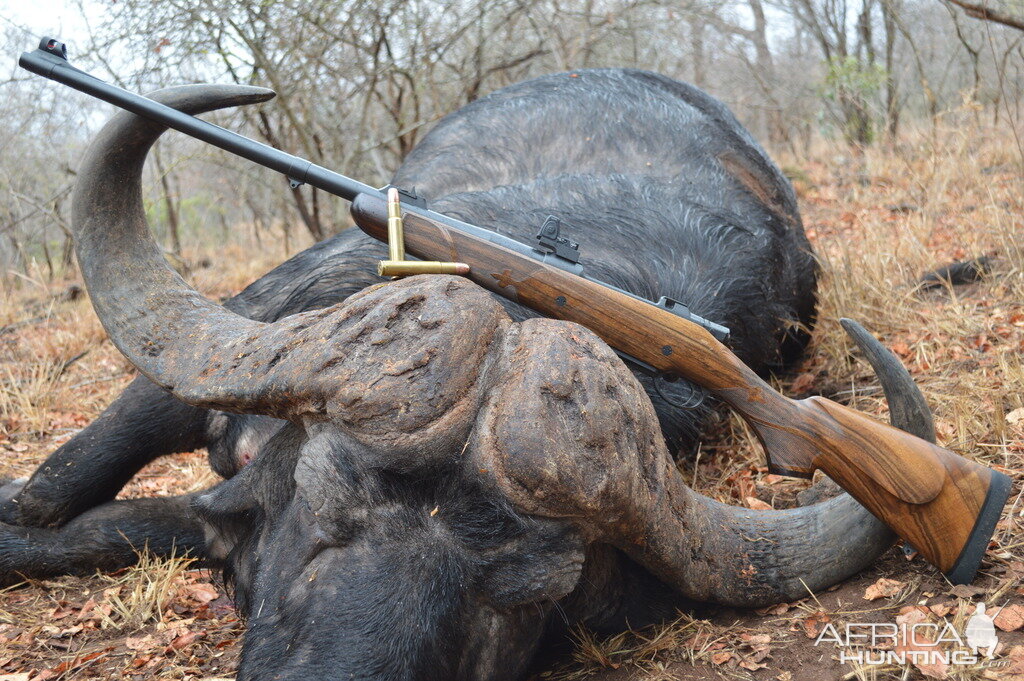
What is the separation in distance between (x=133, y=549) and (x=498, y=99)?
3.12 metres

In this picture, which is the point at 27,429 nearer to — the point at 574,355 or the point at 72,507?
the point at 72,507

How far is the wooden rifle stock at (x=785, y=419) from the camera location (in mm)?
2484

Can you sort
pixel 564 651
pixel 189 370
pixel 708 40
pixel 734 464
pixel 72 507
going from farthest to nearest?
pixel 708 40 → pixel 734 464 → pixel 72 507 → pixel 564 651 → pixel 189 370

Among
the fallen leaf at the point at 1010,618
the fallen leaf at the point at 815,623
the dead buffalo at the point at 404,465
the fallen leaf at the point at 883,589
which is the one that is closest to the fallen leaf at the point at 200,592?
the dead buffalo at the point at 404,465

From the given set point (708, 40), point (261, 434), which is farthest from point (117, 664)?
point (708, 40)

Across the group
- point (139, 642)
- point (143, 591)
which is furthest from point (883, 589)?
point (143, 591)

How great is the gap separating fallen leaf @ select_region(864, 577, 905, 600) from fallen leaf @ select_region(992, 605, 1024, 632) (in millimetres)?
282

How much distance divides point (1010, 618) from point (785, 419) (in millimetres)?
791

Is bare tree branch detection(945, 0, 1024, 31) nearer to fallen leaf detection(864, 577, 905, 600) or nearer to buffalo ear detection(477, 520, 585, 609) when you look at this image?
fallen leaf detection(864, 577, 905, 600)

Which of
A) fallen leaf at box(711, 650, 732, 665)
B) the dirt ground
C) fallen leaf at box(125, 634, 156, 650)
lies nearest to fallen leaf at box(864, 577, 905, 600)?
the dirt ground

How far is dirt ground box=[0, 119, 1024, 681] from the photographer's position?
2.48 m

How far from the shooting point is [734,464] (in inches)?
151

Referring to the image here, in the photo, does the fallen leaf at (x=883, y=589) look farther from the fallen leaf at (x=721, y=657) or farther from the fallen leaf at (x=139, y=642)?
the fallen leaf at (x=139, y=642)

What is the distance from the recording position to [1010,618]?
2.34 metres
